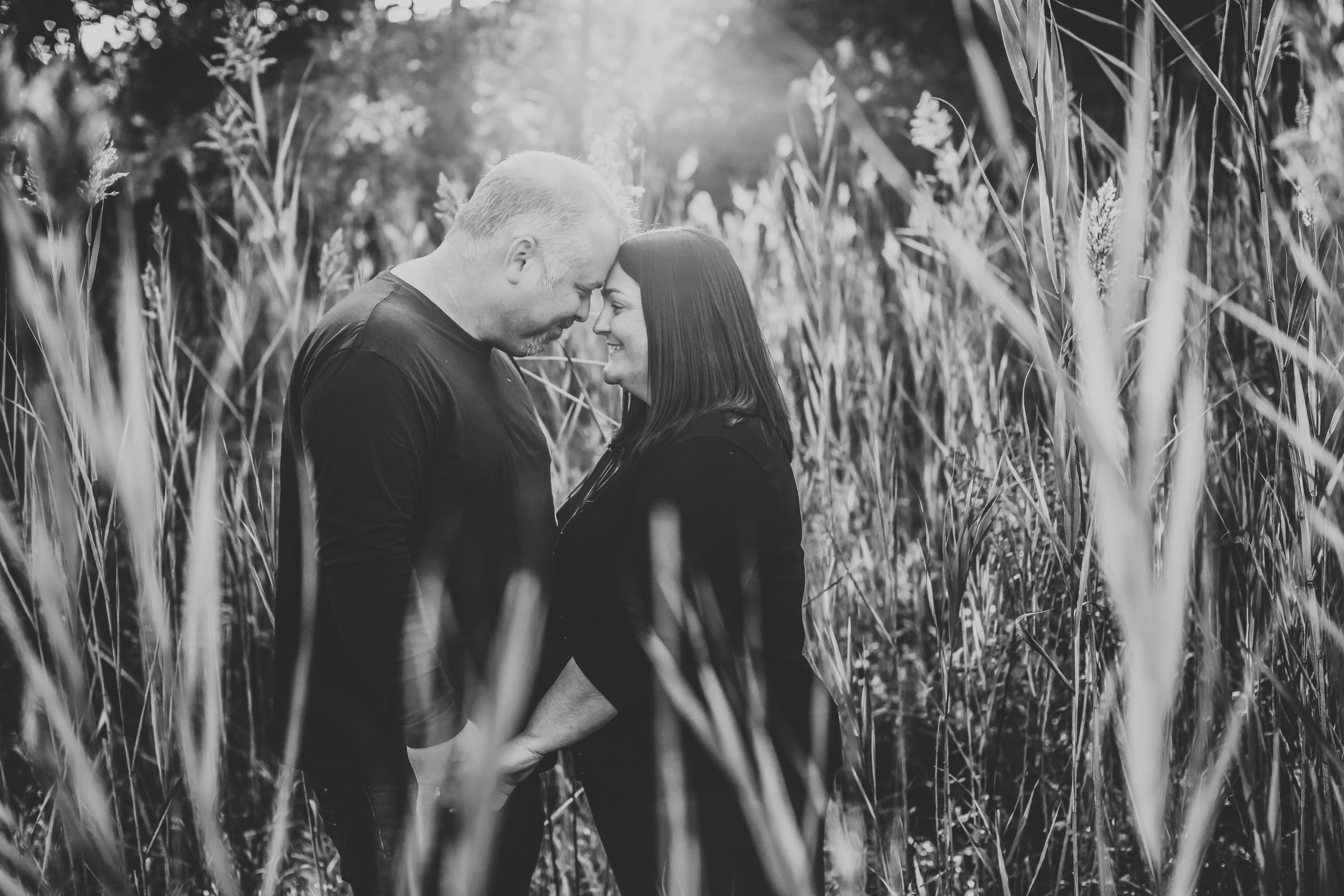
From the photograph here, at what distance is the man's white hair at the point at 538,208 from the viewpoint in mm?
1454

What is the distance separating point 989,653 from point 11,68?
1609 mm

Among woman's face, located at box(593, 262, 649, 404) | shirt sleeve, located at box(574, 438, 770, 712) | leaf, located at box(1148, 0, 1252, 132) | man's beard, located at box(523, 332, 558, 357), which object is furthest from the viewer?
man's beard, located at box(523, 332, 558, 357)

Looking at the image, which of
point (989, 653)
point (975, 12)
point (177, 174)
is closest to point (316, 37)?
point (177, 174)

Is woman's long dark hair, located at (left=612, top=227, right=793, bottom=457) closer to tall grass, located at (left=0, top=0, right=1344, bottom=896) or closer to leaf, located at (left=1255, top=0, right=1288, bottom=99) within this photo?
tall grass, located at (left=0, top=0, right=1344, bottom=896)

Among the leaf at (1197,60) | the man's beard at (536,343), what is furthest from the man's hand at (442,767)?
the leaf at (1197,60)

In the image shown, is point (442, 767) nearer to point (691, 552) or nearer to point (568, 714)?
point (568, 714)

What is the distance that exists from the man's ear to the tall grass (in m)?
0.26

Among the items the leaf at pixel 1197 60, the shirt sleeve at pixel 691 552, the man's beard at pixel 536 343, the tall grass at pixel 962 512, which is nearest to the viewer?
the tall grass at pixel 962 512

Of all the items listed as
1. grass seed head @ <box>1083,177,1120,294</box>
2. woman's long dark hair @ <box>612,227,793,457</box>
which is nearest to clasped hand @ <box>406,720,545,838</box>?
woman's long dark hair @ <box>612,227,793,457</box>

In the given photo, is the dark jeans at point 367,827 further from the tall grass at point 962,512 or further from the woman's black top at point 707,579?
the woman's black top at point 707,579

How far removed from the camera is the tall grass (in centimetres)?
77

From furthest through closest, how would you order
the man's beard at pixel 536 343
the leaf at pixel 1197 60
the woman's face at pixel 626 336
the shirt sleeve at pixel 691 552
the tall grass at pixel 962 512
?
the man's beard at pixel 536 343 → the woman's face at pixel 626 336 → the shirt sleeve at pixel 691 552 → the leaf at pixel 1197 60 → the tall grass at pixel 962 512

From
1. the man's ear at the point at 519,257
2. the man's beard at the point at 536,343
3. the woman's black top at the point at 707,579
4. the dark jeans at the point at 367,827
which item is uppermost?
the man's ear at the point at 519,257

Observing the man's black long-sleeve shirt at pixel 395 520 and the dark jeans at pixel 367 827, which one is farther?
the dark jeans at pixel 367 827
